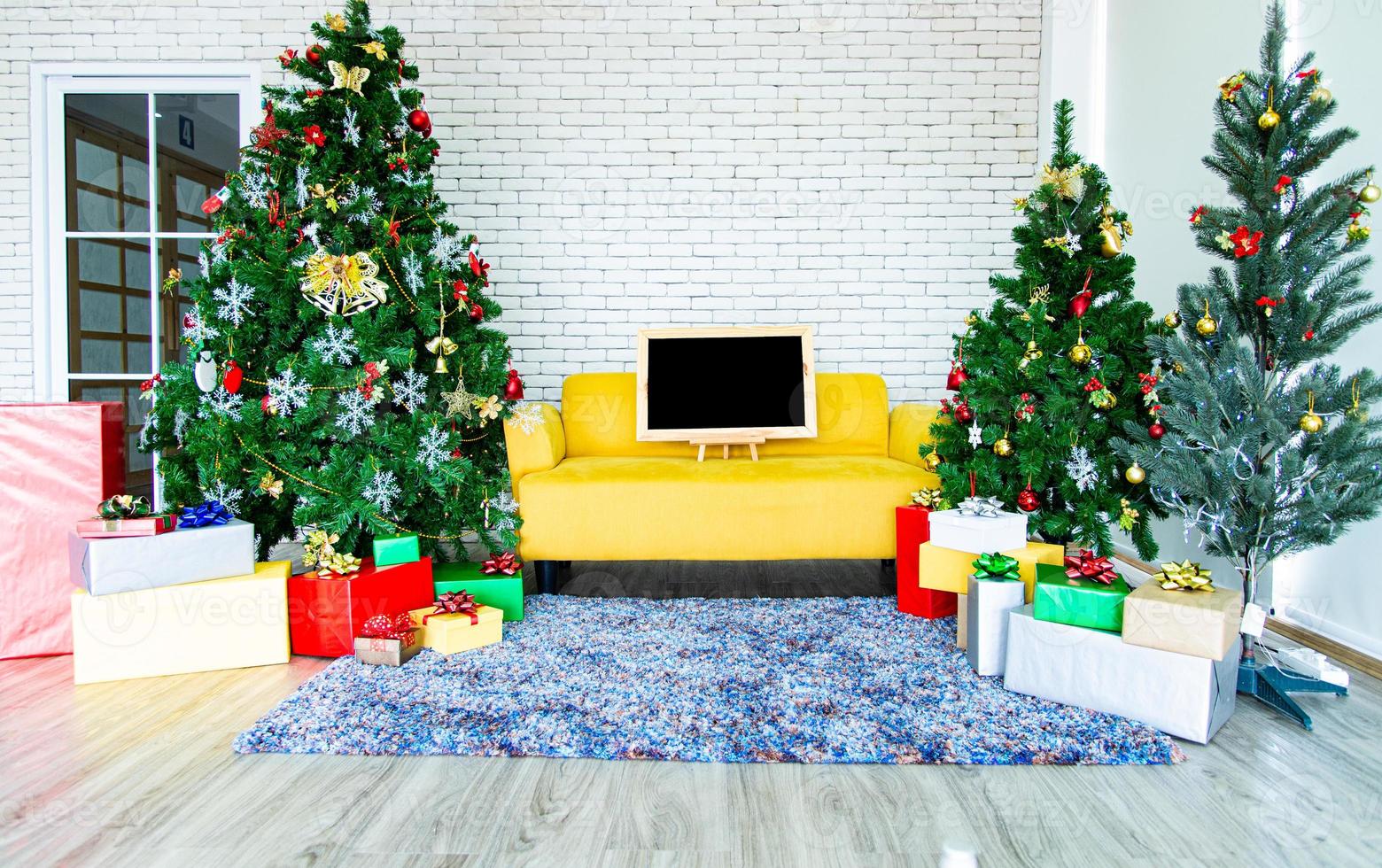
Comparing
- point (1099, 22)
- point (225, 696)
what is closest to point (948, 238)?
point (1099, 22)

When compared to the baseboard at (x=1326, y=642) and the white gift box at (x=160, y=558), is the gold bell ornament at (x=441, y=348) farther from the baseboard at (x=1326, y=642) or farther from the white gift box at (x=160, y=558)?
the baseboard at (x=1326, y=642)

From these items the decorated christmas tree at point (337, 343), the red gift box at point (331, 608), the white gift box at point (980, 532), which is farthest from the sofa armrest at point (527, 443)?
the white gift box at point (980, 532)

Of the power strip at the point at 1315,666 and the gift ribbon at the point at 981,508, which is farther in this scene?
the gift ribbon at the point at 981,508

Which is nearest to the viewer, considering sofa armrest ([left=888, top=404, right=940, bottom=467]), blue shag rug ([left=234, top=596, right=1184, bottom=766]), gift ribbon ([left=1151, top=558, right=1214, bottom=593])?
blue shag rug ([left=234, top=596, right=1184, bottom=766])

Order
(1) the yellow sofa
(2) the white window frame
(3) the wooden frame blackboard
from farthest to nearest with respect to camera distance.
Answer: (2) the white window frame
(3) the wooden frame blackboard
(1) the yellow sofa

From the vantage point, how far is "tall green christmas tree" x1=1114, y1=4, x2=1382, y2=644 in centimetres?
190

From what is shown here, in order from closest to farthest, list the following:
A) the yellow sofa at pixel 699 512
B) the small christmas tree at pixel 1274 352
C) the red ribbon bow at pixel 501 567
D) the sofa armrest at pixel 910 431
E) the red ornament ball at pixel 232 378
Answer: the small christmas tree at pixel 1274 352 < the red ornament ball at pixel 232 378 < the red ribbon bow at pixel 501 567 < the yellow sofa at pixel 699 512 < the sofa armrest at pixel 910 431

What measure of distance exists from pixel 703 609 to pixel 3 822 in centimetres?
175

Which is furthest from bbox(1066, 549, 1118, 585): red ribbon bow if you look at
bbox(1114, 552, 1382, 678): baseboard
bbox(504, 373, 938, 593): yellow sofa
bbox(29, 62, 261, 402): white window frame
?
bbox(29, 62, 261, 402): white window frame

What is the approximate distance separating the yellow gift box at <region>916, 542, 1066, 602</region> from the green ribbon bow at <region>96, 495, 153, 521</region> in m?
2.08

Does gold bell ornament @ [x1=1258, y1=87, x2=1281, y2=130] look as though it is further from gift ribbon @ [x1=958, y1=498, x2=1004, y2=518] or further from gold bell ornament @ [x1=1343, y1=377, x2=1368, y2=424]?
gift ribbon @ [x1=958, y1=498, x2=1004, y2=518]

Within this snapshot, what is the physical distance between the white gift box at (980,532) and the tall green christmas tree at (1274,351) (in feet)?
1.20

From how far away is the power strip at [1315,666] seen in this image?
1.93 meters

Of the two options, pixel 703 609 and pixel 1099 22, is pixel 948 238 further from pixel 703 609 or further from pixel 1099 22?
pixel 703 609
